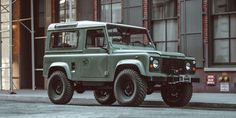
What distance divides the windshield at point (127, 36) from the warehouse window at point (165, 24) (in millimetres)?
5625

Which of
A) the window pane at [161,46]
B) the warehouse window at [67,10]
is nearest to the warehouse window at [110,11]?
the warehouse window at [67,10]

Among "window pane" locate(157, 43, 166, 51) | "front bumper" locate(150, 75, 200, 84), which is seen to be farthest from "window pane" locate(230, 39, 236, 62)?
"front bumper" locate(150, 75, 200, 84)

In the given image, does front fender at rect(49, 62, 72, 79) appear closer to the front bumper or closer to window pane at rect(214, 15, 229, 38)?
the front bumper

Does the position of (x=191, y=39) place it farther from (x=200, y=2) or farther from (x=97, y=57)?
(x=97, y=57)

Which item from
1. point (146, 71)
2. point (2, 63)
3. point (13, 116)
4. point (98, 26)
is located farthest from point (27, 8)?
point (13, 116)

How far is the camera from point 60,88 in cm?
1669

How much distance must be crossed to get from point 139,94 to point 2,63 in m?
17.9

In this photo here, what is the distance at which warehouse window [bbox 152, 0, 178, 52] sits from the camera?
22234 mm

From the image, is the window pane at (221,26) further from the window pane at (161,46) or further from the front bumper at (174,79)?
the front bumper at (174,79)

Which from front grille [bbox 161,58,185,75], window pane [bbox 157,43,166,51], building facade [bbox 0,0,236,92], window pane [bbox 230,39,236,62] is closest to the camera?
front grille [bbox 161,58,185,75]

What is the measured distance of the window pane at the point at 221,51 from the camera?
811 inches

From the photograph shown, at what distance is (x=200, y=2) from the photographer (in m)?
21.1

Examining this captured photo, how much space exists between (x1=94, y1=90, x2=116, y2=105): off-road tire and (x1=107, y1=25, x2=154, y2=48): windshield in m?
1.61

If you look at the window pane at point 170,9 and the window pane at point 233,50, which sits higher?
the window pane at point 170,9
